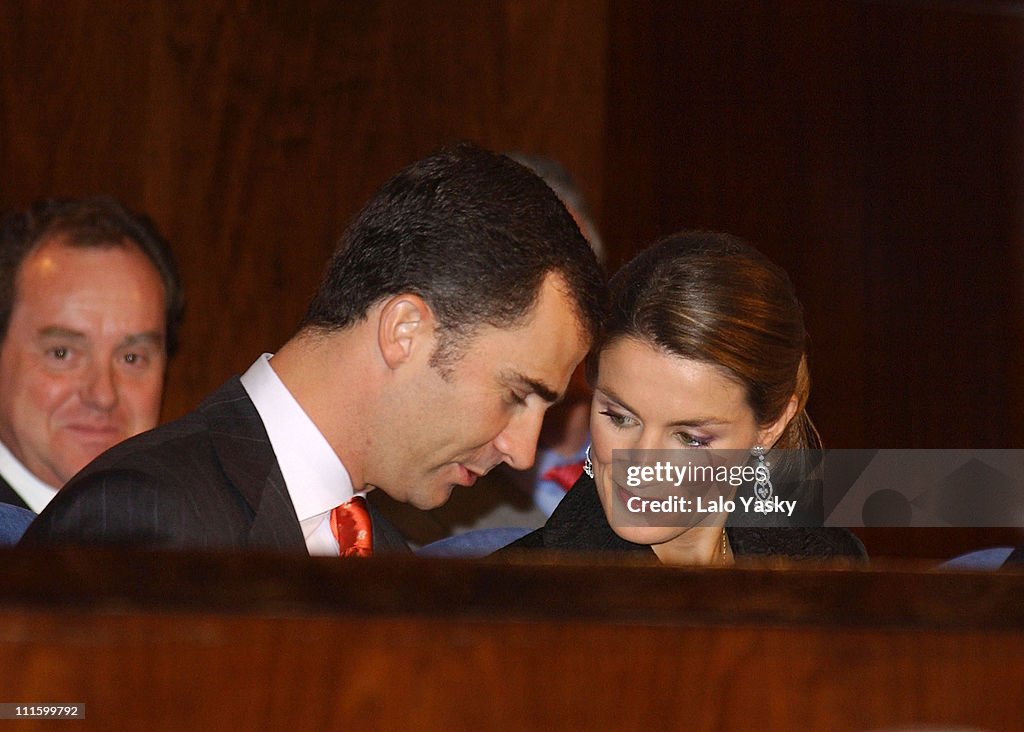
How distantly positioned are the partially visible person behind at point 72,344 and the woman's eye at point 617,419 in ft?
2.94

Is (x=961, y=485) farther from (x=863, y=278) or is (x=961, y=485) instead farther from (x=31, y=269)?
(x=31, y=269)

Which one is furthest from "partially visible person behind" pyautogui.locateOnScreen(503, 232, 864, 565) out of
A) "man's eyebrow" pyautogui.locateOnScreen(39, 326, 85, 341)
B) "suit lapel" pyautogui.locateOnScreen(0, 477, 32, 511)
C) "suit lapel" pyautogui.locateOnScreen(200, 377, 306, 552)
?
"man's eyebrow" pyautogui.locateOnScreen(39, 326, 85, 341)

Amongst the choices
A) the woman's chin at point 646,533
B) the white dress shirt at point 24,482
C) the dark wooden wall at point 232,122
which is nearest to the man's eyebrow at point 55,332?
the white dress shirt at point 24,482

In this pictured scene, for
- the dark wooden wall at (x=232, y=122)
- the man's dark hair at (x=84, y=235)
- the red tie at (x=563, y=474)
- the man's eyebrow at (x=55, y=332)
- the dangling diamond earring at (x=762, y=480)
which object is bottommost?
the red tie at (x=563, y=474)

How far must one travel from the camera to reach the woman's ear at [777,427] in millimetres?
1158

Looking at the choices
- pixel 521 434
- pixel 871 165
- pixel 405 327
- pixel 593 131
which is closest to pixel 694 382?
pixel 521 434

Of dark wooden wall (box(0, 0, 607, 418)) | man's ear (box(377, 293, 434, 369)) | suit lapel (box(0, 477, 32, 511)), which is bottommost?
suit lapel (box(0, 477, 32, 511))

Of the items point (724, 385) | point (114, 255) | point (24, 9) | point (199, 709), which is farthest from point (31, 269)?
point (199, 709)

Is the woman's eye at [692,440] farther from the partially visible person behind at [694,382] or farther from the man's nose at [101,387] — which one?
the man's nose at [101,387]

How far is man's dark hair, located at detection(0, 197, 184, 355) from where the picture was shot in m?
1.79

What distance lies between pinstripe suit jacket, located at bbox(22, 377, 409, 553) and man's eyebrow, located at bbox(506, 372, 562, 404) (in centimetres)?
23

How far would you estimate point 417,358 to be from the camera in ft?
3.65

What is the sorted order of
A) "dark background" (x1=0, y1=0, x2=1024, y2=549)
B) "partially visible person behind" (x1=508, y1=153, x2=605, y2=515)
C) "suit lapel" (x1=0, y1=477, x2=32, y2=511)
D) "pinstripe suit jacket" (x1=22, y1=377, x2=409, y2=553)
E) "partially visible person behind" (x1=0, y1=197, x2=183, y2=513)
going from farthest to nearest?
1. "dark background" (x1=0, y1=0, x2=1024, y2=549)
2. "partially visible person behind" (x1=0, y1=197, x2=183, y2=513)
3. "suit lapel" (x1=0, y1=477, x2=32, y2=511)
4. "partially visible person behind" (x1=508, y1=153, x2=605, y2=515)
5. "pinstripe suit jacket" (x1=22, y1=377, x2=409, y2=553)

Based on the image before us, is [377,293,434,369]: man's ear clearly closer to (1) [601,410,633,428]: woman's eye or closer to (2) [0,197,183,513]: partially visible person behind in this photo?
Result: (1) [601,410,633,428]: woman's eye
